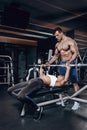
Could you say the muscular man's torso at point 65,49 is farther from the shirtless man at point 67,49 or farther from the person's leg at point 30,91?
the person's leg at point 30,91

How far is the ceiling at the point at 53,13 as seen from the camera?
207 inches

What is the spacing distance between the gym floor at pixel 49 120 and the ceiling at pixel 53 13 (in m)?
3.40

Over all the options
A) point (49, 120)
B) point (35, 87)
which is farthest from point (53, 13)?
point (49, 120)

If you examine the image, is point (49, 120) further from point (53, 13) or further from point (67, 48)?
point (53, 13)

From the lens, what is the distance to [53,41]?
916 centimetres

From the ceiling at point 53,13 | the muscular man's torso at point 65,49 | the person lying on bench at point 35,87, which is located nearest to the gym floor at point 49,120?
the person lying on bench at point 35,87

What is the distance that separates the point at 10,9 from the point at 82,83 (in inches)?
140

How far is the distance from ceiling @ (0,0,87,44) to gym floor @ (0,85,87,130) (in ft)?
11.2

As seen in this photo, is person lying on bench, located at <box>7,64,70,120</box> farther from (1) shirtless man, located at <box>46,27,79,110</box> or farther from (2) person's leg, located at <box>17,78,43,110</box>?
(1) shirtless man, located at <box>46,27,79,110</box>

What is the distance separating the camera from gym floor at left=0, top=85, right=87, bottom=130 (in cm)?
224

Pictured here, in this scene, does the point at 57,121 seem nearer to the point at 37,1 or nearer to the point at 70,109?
the point at 70,109

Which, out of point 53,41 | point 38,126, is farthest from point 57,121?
point 53,41

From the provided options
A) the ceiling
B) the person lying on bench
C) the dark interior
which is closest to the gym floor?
the dark interior

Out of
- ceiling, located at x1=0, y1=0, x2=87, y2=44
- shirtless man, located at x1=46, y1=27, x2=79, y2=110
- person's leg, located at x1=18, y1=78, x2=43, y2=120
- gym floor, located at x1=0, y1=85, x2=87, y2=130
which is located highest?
ceiling, located at x1=0, y1=0, x2=87, y2=44
